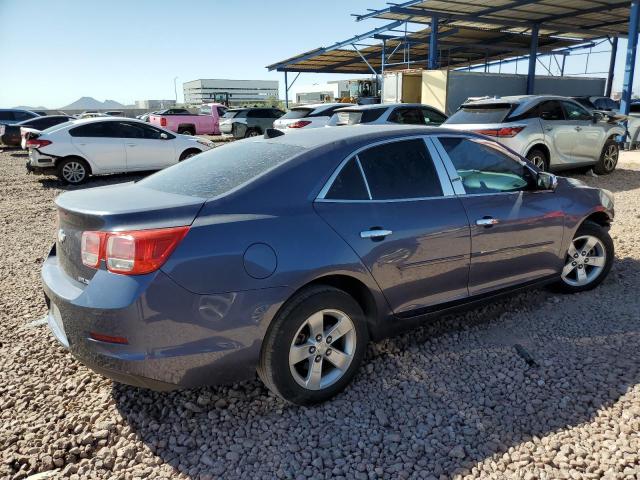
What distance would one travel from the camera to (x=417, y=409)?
2850 millimetres

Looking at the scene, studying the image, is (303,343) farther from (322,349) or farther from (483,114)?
A: (483,114)

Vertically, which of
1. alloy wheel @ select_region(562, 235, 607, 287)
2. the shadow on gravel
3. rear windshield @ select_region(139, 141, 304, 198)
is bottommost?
the shadow on gravel

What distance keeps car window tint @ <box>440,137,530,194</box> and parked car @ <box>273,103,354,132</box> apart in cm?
1095

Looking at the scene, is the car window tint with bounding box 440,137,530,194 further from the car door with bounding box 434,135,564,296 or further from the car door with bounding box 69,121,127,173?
the car door with bounding box 69,121,127,173

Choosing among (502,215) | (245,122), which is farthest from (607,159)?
(245,122)

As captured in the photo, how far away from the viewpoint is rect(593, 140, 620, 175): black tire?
34.6 ft

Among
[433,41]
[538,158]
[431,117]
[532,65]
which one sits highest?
[433,41]

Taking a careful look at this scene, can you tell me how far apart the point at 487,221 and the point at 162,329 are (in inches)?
88.5

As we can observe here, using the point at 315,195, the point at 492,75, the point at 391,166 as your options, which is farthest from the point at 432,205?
the point at 492,75

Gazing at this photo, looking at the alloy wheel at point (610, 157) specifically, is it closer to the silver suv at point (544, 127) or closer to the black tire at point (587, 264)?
the silver suv at point (544, 127)

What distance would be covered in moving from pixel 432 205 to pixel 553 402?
53.0 inches

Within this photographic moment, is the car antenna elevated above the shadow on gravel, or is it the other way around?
the car antenna

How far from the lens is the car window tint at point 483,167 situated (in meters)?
3.56

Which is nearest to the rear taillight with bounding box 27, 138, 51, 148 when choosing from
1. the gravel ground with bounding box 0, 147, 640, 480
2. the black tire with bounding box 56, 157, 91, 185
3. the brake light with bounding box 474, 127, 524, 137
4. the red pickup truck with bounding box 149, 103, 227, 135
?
the black tire with bounding box 56, 157, 91, 185
